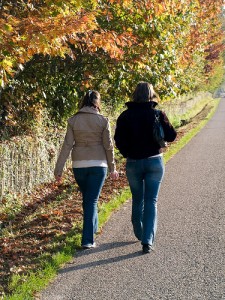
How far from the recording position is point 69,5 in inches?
234

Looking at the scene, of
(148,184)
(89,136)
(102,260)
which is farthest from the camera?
(89,136)

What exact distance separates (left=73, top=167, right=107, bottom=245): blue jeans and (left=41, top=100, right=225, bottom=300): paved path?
10.0 inches

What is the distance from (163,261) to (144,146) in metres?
1.27

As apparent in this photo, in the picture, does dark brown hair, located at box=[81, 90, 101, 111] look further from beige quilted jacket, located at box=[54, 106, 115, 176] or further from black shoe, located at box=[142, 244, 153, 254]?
black shoe, located at box=[142, 244, 153, 254]

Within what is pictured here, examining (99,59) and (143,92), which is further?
(99,59)

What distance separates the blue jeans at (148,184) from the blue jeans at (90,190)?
1.23 feet

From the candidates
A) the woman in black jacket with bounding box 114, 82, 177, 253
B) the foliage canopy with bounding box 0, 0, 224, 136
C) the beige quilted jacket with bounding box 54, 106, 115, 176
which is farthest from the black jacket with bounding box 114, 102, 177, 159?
the foliage canopy with bounding box 0, 0, 224, 136

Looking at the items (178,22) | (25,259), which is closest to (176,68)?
(178,22)

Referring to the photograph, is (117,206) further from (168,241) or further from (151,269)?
(151,269)

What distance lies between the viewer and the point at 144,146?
210 inches

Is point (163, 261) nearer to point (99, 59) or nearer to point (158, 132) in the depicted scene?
point (158, 132)

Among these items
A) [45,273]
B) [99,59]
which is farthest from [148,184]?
[99,59]

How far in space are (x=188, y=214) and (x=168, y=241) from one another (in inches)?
52.8

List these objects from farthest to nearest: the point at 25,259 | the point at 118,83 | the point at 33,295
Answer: the point at 118,83 → the point at 25,259 → the point at 33,295
